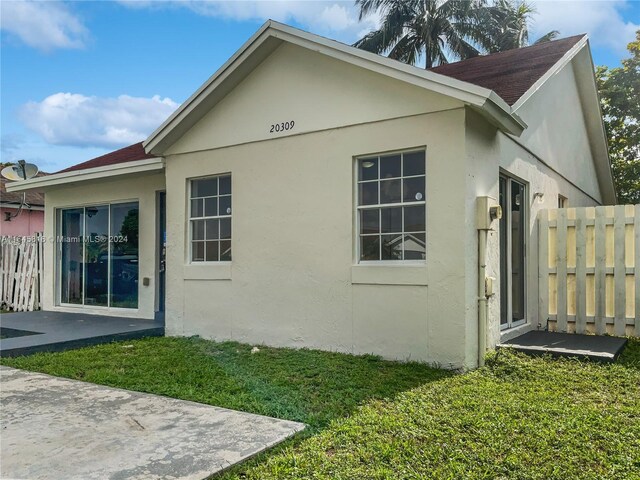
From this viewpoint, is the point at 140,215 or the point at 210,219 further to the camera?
the point at 140,215

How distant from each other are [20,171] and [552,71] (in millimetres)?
11479

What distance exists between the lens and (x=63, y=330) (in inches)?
339

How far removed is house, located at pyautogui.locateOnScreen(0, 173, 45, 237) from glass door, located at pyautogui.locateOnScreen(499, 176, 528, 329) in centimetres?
1540

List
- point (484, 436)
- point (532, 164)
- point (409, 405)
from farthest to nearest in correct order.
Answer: point (532, 164) → point (409, 405) → point (484, 436)

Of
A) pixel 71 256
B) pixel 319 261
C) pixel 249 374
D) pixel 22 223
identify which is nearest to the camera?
pixel 249 374

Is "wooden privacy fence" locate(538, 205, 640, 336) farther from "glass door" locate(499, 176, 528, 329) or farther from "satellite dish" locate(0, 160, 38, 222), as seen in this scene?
"satellite dish" locate(0, 160, 38, 222)

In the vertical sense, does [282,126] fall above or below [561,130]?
below

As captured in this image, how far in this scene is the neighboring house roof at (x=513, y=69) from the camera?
7.46m

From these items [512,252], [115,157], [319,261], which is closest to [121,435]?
[319,261]

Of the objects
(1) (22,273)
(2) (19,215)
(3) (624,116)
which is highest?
(3) (624,116)

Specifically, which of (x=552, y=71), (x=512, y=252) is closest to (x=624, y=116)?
(x=552, y=71)

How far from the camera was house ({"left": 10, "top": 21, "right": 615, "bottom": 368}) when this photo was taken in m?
5.95

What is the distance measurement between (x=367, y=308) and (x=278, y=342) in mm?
1628

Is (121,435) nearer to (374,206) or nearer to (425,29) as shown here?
(374,206)
